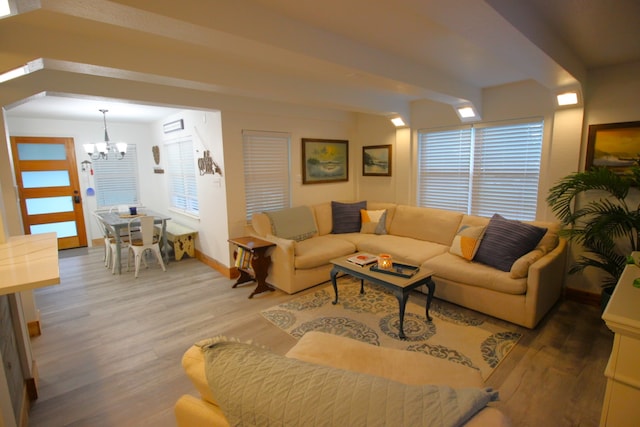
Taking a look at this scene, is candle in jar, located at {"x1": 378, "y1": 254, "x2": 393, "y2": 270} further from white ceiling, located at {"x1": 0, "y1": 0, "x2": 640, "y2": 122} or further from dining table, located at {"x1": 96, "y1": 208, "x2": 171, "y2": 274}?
dining table, located at {"x1": 96, "y1": 208, "x2": 171, "y2": 274}

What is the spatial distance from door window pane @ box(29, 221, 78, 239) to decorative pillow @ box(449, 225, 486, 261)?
6.65 metres

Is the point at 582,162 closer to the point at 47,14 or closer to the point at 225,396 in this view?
the point at 225,396

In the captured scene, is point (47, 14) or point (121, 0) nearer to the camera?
point (121, 0)

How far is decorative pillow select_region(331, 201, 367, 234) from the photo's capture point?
4.75 metres

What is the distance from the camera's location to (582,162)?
3293 mm

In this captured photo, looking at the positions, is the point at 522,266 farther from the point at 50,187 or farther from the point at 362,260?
the point at 50,187

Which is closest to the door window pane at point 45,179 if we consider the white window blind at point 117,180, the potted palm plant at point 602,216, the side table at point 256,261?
the white window blind at point 117,180

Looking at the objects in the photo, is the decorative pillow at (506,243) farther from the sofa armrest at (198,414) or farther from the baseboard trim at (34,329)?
the baseboard trim at (34,329)

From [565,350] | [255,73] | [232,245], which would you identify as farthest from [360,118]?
[565,350]

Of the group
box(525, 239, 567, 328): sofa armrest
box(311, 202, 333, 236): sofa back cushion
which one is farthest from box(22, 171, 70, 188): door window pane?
box(525, 239, 567, 328): sofa armrest

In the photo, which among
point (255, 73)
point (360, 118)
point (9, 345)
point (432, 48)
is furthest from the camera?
point (360, 118)

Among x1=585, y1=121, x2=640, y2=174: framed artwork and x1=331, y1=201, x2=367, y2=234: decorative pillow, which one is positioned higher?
x1=585, y1=121, x2=640, y2=174: framed artwork

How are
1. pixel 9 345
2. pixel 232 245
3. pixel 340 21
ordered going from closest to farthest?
pixel 9 345, pixel 340 21, pixel 232 245

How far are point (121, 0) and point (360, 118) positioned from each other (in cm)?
441
